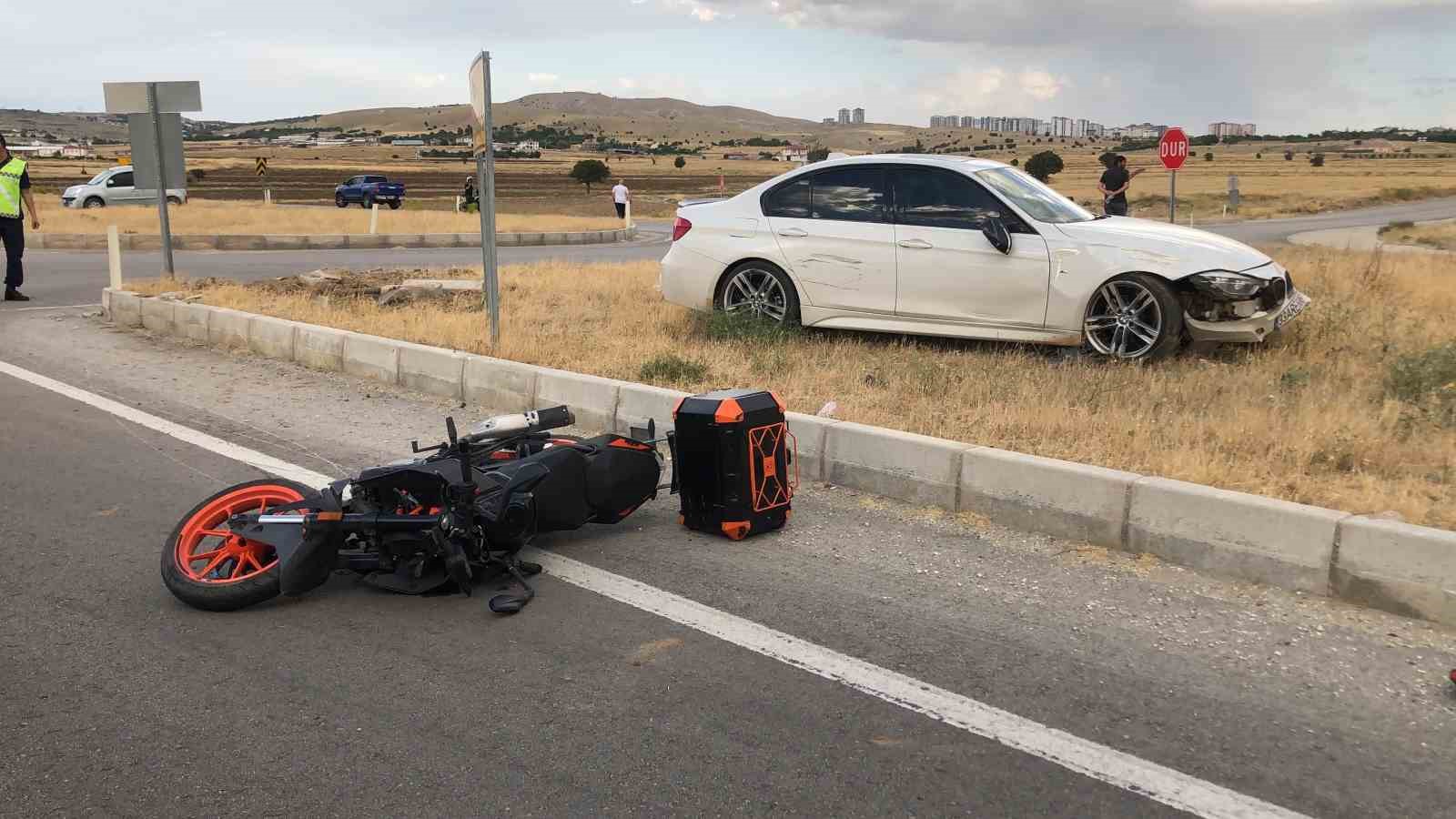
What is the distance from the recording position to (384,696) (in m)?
3.96

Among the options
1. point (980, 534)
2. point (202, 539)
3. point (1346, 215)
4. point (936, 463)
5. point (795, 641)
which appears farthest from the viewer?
point (1346, 215)

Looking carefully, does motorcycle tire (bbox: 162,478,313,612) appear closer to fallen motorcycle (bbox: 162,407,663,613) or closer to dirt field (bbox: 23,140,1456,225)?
fallen motorcycle (bbox: 162,407,663,613)

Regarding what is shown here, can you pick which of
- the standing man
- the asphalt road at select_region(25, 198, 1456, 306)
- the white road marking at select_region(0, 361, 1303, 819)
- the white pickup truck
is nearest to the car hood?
the white road marking at select_region(0, 361, 1303, 819)

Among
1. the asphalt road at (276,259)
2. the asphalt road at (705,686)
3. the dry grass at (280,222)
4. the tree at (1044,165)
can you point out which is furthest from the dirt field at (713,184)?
the asphalt road at (705,686)

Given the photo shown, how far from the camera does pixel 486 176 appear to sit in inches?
384

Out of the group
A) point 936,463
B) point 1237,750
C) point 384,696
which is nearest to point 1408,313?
point 936,463

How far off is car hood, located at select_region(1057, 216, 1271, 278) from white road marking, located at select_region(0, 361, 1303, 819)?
509cm

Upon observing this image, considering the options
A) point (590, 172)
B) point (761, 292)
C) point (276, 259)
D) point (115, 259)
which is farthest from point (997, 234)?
point (590, 172)

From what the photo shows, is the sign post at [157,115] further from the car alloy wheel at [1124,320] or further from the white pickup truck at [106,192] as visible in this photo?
the white pickup truck at [106,192]

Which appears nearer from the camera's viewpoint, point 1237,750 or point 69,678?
point 1237,750

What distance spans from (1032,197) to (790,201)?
1.97 m

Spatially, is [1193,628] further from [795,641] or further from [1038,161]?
[1038,161]

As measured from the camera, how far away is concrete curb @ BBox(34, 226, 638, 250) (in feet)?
77.7

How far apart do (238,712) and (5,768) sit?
2.13 feet
